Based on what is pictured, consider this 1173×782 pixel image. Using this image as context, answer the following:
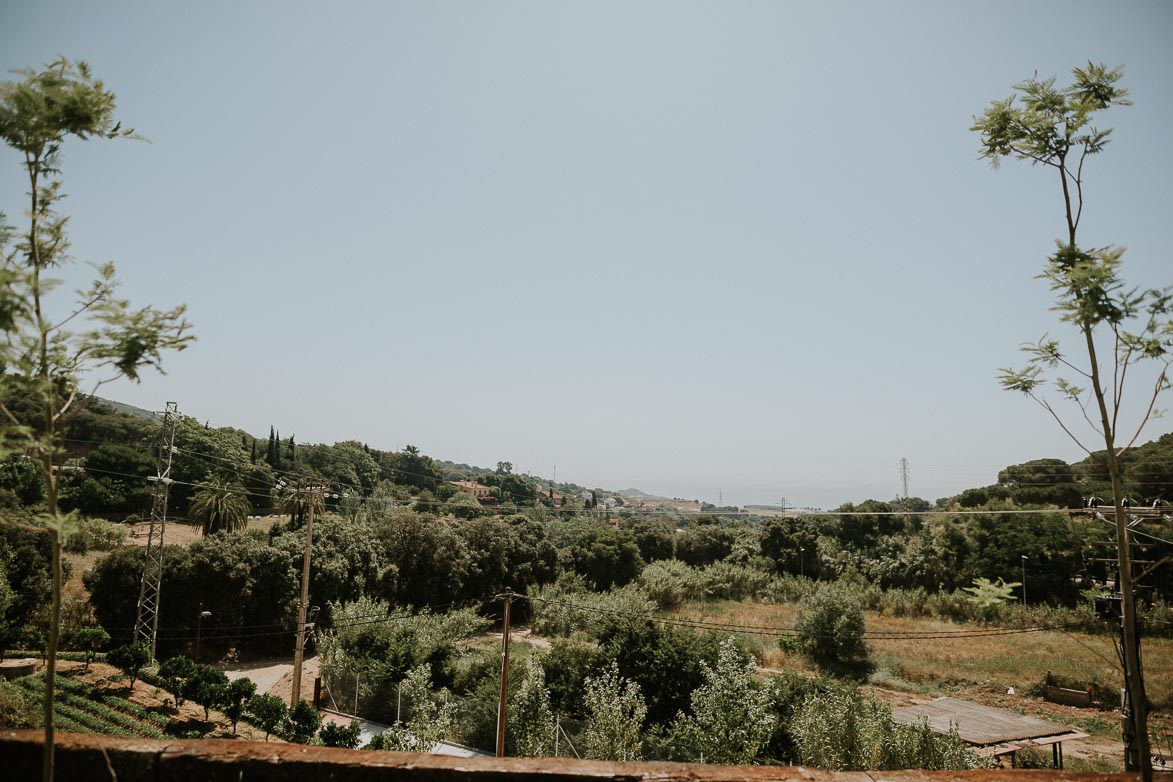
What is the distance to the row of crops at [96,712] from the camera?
37.6 feet

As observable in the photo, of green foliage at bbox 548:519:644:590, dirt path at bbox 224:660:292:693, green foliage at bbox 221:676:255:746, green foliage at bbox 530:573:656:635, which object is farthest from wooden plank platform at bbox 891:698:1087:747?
green foliage at bbox 548:519:644:590

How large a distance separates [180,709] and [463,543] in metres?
15.1

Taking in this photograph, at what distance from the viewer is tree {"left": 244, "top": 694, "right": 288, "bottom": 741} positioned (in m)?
12.1

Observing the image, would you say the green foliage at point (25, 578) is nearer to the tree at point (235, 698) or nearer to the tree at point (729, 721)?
the tree at point (235, 698)

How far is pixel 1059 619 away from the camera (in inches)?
981

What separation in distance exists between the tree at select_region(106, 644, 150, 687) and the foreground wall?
637 inches

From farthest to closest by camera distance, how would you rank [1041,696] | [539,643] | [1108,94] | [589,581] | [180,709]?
1. [589,581]
2. [539,643]
3. [1041,696]
4. [180,709]
5. [1108,94]

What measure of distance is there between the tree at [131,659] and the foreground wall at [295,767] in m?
16.2

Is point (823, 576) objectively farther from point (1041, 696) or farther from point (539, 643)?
point (539, 643)

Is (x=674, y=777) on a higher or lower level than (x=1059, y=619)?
higher

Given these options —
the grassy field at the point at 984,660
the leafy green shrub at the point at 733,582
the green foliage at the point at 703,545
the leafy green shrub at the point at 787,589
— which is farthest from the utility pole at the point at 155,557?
the green foliage at the point at 703,545

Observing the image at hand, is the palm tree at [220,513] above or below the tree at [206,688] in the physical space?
above


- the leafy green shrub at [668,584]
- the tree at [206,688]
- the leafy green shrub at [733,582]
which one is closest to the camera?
the tree at [206,688]

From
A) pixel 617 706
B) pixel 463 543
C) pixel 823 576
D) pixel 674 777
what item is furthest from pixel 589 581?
pixel 674 777
